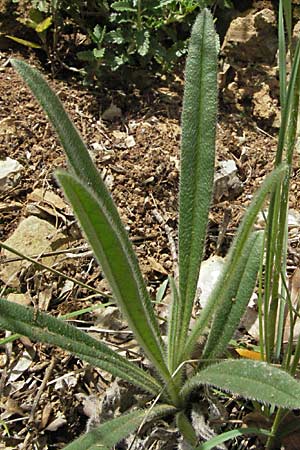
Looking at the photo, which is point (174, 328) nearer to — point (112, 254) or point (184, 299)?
point (184, 299)

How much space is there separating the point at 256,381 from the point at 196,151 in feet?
1.56

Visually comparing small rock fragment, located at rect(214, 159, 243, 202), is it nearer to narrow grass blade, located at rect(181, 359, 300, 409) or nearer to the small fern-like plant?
the small fern-like plant

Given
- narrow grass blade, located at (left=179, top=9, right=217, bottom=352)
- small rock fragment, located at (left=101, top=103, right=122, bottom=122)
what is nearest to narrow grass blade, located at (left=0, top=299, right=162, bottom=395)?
narrow grass blade, located at (left=179, top=9, right=217, bottom=352)

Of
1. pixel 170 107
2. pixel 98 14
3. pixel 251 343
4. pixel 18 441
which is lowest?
pixel 18 441

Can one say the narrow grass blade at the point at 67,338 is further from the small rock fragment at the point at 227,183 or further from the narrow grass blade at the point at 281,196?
the small rock fragment at the point at 227,183

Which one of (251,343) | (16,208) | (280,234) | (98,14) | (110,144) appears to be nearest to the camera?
(280,234)

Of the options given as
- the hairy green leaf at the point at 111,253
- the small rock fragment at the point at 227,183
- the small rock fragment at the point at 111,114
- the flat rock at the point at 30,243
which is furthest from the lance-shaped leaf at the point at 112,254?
the small rock fragment at the point at 111,114

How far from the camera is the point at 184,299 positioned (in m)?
1.29

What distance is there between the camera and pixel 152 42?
2.00 metres

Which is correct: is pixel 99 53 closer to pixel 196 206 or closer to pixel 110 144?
pixel 110 144

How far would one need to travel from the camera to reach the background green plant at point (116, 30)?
1971mm

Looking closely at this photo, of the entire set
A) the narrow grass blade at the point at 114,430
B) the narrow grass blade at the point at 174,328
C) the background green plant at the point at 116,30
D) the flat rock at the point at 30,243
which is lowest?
the narrow grass blade at the point at 114,430

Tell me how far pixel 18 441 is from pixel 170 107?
111cm

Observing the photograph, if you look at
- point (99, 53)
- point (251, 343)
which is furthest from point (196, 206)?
point (99, 53)
